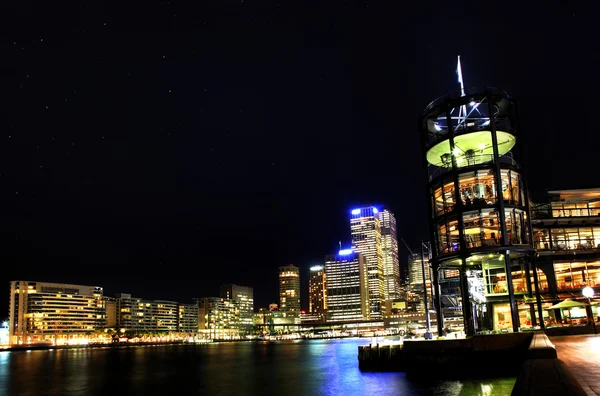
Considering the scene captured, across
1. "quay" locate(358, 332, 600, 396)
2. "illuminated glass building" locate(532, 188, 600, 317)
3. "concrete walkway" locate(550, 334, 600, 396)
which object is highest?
"illuminated glass building" locate(532, 188, 600, 317)

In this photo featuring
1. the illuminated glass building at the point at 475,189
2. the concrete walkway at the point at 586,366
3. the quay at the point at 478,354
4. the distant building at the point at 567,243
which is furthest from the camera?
the distant building at the point at 567,243

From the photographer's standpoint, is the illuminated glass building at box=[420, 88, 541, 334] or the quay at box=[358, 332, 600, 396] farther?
the illuminated glass building at box=[420, 88, 541, 334]

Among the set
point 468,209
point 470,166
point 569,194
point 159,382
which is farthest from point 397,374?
point 569,194

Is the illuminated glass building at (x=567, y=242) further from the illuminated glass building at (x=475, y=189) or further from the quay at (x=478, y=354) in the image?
the quay at (x=478, y=354)

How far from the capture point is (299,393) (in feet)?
164

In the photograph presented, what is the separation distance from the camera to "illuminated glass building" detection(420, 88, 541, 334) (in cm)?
5462

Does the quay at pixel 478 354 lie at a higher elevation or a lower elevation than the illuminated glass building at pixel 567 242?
lower

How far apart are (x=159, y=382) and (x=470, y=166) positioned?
153 feet

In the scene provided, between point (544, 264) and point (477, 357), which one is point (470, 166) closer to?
point (477, 357)

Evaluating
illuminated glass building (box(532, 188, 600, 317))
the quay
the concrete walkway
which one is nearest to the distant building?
illuminated glass building (box(532, 188, 600, 317))

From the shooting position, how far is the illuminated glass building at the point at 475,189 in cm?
5462

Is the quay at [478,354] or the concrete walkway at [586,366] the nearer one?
the concrete walkway at [586,366]

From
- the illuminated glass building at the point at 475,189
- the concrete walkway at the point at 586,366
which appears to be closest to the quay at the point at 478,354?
the concrete walkway at the point at 586,366

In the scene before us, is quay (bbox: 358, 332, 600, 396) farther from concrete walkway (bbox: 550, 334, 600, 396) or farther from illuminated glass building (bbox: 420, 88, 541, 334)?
illuminated glass building (bbox: 420, 88, 541, 334)
